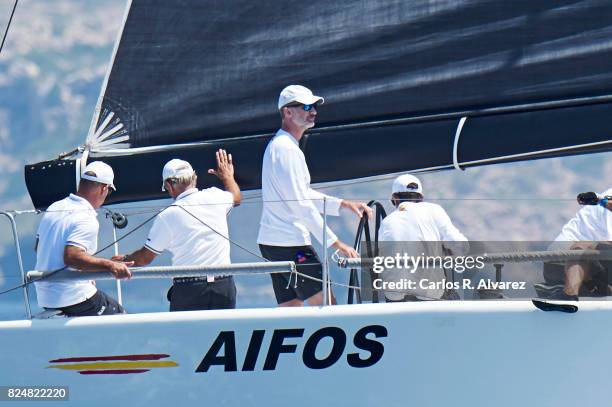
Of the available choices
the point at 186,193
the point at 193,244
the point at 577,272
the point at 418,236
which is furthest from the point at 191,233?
the point at 577,272

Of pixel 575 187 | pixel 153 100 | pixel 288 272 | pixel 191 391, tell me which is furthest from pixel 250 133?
pixel 575 187

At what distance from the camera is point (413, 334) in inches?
199

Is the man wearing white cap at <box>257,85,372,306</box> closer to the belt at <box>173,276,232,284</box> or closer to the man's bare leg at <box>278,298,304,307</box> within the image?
the man's bare leg at <box>278,298,304,307</box>

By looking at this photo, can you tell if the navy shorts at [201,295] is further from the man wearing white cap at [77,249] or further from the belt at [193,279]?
the man wearing white cap at [77,249]

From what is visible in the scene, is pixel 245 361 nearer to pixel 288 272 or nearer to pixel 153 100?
pixel 288 272

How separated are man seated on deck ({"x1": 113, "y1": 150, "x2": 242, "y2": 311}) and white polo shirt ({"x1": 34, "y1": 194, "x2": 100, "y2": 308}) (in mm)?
163

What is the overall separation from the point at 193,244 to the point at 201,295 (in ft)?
0.66

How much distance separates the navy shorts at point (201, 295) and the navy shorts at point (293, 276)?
206mm

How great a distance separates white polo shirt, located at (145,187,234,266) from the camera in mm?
5371

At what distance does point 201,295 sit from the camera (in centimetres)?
541

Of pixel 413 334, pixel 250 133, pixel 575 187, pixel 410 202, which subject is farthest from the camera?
pixel 575 187

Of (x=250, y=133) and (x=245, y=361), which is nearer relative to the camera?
(x=245, y=361)

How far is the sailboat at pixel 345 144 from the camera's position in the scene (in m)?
5.02

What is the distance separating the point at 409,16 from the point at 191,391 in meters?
1.75
